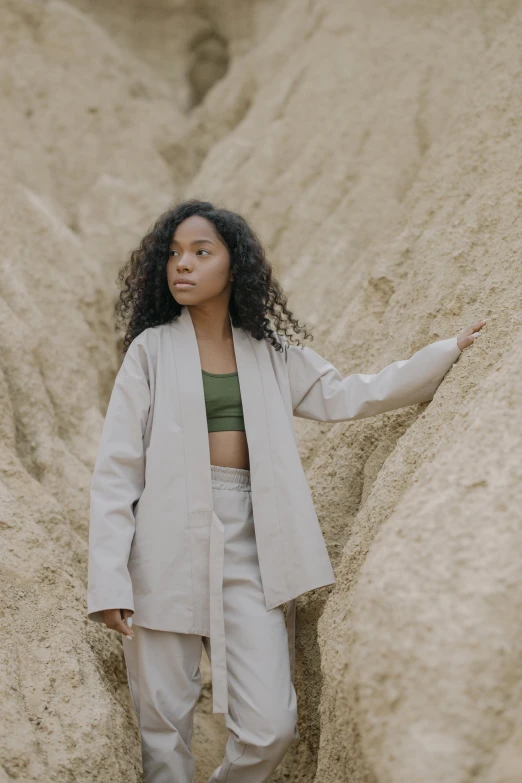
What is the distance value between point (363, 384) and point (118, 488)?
0.86m

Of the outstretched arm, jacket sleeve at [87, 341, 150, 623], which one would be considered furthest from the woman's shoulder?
the outstretched arm

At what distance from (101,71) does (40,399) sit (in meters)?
4.17

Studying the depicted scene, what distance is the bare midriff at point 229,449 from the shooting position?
8.34 feet

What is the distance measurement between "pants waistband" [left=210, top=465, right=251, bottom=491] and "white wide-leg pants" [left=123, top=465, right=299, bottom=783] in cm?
4

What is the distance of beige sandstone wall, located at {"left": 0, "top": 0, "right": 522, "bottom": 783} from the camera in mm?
1645

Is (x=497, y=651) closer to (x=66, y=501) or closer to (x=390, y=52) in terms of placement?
(x=66, y=501)

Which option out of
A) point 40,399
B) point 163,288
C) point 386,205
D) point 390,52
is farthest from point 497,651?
point 390,52

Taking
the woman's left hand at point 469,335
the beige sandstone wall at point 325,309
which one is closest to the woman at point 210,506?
the woman's left hand at point 469,335

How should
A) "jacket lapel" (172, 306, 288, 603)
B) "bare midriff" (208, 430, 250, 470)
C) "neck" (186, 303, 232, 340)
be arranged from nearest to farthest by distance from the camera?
"jacket lapel" (172, 306, 288, 603) < "bare midriff" (208, 430, 250, 470) < "neck" (186, 303, 232, 340)

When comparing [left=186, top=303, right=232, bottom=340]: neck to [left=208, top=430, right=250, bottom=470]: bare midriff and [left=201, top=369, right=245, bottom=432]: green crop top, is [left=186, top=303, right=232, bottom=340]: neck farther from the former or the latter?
[left=208, top=430, right=250, bottom=470]: bare midriff

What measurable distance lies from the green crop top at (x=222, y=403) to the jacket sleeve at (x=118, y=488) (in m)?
0.20

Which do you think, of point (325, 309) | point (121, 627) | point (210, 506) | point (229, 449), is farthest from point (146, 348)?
point (325, 309)

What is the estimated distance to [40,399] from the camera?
3742 mm

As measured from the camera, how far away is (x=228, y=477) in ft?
8.29
